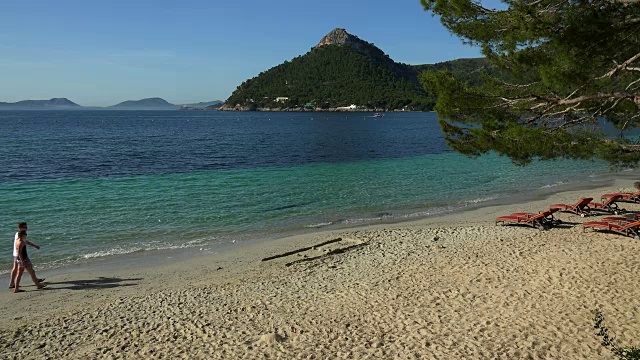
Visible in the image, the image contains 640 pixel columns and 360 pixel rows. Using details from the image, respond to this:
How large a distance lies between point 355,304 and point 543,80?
5508 mm

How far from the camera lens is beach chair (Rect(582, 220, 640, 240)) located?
13.2 m

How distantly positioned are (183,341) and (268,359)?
1.69 meters

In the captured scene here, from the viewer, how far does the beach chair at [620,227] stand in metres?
13.2

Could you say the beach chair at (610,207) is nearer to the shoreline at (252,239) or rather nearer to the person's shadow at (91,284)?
the shoreline at (252,239)

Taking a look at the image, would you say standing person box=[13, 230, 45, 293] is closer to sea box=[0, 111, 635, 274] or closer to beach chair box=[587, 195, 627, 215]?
sea box=[0, 111, 635, 274]

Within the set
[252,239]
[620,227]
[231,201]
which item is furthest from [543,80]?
[231,201]

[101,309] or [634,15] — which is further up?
[634,15]

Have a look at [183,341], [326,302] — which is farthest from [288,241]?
[183,341]

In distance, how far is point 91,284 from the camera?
11891 millimetres

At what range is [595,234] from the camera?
1385 centimetres

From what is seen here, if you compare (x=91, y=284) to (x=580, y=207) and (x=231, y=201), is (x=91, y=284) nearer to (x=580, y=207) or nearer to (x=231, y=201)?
(x=231, y=201)

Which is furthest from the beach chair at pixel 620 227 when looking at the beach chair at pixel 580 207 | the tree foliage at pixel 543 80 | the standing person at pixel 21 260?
the standing person at pixel 21 260

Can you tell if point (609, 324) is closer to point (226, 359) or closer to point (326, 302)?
point (326, 302)

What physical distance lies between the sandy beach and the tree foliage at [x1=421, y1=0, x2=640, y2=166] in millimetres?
2704
